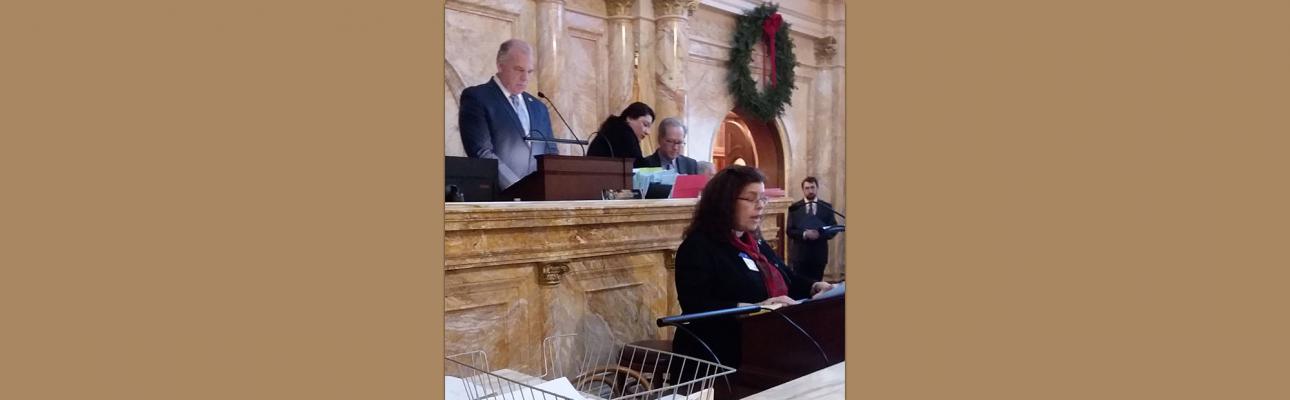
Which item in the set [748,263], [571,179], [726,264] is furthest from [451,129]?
[748,263]

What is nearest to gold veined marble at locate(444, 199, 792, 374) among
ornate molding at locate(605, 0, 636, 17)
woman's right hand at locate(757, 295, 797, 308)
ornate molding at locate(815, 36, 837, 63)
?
woman's right hand at locate(757, 295, 797, 308)

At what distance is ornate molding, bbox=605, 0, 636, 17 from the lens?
150 inches

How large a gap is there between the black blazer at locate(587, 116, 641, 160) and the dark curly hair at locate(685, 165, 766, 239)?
31 centimetres

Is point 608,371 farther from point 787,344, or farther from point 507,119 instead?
point 507,119

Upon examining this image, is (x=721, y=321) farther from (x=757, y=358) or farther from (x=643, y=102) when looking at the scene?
(x=643, y=102)

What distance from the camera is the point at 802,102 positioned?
4.35m

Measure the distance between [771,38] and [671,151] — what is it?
777 mm

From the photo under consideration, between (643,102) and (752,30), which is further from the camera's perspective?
(752,30)

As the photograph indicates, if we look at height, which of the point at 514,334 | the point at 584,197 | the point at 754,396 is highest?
the point at 584,197

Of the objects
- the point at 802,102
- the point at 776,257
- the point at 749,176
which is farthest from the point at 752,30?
the point at 776,257

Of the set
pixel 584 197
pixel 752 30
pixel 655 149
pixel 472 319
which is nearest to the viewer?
pixel 472 319

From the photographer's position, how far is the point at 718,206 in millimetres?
3791

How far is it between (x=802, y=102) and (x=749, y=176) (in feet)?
2.09

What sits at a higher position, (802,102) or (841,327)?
(802,102)
